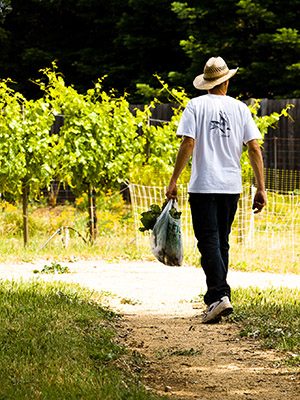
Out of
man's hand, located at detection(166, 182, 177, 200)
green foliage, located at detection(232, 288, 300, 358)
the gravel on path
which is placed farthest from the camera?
the gravel on path

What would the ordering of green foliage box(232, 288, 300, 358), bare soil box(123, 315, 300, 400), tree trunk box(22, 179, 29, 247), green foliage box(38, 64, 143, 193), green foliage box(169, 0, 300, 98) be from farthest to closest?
green foliage box(169, 0, 300, 98) < green foliage box(38, 64, 143, 193) < tree trunk box(22, 179, 29, 247) < green foliage box(232, 288, 300, 358) < bare soil box(123, 315, 300, 400)

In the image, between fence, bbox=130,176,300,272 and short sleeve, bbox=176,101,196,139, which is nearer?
short sleeve, bbox=176,101,196,139

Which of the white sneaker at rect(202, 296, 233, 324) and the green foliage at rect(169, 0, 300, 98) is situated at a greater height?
the green foliage at rect(169, 0, 300, 98)

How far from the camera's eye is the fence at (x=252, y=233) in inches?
486

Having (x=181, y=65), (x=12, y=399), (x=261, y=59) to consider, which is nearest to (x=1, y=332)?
(x=12, y=399)

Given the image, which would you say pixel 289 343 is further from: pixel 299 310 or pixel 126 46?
pixel 126 46

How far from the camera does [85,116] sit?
1388 cm

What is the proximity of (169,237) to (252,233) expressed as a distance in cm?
495

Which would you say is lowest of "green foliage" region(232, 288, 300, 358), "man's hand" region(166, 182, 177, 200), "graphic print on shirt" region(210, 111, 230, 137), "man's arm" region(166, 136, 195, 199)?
"green foliage" region(232, 288, 300, 358)

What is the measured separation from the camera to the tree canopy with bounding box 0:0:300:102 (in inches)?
843

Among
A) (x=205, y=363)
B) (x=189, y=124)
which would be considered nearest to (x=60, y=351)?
(x=205, y=363)

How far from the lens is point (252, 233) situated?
13.1m

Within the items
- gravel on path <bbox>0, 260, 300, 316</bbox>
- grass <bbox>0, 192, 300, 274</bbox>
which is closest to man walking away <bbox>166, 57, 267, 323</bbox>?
gravel on path <bbox>0, 260, 300, 316</bbox>

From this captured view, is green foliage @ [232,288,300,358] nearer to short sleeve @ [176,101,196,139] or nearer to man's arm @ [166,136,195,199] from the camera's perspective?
man's arm @ [166,136,195,199]
